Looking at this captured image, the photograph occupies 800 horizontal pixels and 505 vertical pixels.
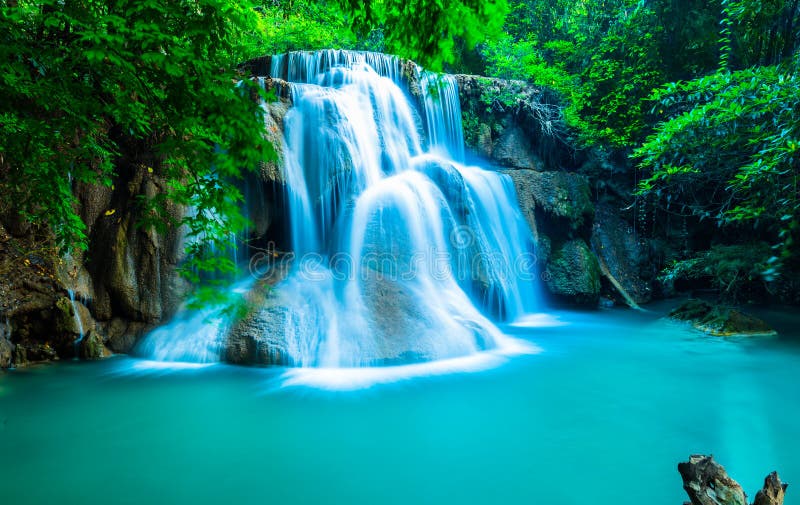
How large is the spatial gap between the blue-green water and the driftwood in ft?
4.66

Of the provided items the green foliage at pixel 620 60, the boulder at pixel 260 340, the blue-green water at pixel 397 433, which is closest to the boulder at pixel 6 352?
the blue-green water at pixel 397 433

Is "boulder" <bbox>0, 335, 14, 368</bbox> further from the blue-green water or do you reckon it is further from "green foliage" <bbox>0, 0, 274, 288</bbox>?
"green foliage" <bbox>0, 0, 274, 288</bbox>

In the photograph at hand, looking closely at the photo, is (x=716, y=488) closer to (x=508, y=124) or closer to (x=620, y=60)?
(x=508, y=124)

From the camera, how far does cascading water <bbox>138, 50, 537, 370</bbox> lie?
24.0 feet

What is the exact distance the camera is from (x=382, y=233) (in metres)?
8.91

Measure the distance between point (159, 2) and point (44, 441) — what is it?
4.41 meters

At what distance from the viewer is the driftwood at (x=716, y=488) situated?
243cm

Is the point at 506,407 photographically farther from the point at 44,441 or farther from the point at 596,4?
the point at 596,4

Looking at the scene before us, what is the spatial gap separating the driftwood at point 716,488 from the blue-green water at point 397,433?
55.9 inches

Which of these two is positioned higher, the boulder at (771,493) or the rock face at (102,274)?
the rock face at (102,274)

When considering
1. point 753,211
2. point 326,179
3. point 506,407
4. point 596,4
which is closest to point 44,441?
point 506,407

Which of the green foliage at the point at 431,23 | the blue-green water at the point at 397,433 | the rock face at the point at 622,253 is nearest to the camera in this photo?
the green foliage at the point at 431,23

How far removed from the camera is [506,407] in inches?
220

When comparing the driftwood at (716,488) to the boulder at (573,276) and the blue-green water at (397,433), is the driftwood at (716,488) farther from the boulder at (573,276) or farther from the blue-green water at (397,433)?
the boulder at (573,276)
